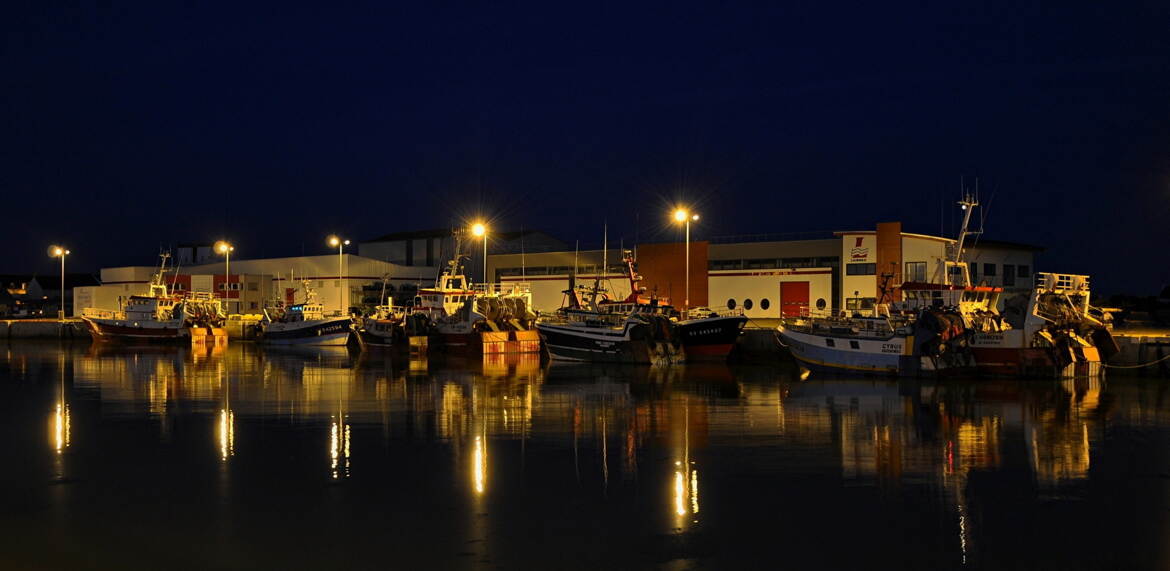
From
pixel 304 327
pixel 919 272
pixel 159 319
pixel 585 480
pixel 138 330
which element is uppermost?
pixel 919 272

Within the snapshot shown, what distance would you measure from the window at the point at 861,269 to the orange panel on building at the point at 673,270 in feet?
A: 26.9

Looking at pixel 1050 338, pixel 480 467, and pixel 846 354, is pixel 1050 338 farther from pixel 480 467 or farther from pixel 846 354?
pixel 480 467

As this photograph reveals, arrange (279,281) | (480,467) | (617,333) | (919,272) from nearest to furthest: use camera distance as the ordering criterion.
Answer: (480,467) < (617,333) < (919,272) < (279,281)

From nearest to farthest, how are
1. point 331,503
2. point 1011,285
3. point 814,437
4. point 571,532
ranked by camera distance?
point 571,532
point 331,503
point 814,437
point 1011,285

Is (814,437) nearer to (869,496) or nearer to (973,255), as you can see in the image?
(869,496)

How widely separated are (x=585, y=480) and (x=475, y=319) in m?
36.9


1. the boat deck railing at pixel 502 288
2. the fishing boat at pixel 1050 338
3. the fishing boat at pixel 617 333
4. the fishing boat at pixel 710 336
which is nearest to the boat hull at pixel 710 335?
the fishing boat at pixel 710 336

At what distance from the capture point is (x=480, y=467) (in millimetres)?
16625

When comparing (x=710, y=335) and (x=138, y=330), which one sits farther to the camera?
(x=138, y=330)

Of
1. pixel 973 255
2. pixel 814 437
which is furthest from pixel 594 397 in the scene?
pixel 973 255

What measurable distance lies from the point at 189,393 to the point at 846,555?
22838mm

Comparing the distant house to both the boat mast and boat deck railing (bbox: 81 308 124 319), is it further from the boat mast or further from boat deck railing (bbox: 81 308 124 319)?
the boat mast

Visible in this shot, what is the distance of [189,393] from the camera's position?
2947 cm

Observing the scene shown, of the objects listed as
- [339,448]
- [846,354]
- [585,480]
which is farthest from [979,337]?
[339,448]
